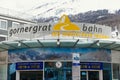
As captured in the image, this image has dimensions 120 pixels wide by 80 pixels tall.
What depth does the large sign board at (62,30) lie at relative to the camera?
25.1 metres

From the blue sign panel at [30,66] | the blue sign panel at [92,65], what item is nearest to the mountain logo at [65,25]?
the blue sign panel at [92,65]

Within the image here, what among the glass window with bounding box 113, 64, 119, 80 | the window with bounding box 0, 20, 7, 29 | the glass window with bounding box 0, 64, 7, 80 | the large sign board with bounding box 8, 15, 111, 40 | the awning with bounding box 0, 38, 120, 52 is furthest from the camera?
the window with bounding box 0, 20, 7, 29

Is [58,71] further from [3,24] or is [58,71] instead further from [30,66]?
[3,24]

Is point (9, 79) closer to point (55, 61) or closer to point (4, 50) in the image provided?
point (4, 50)

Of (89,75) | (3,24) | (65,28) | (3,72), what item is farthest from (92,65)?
(3,24)

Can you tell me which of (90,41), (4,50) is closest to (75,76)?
(90,41)

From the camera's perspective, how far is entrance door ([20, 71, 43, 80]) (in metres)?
25.4

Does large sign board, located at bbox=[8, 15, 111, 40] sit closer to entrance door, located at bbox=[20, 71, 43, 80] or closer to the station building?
the station building

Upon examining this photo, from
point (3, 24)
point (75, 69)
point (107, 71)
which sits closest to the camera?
point (75, 69)

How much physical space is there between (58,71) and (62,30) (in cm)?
324

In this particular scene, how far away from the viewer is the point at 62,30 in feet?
82.3

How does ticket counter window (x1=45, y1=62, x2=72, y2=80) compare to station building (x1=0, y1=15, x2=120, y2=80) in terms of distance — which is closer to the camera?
station building (x1=0, y1=15, x2=120, y2=80)

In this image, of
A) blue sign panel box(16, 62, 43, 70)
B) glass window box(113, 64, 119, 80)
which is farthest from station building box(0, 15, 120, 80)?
glass window box(113, 64, 119, 80)

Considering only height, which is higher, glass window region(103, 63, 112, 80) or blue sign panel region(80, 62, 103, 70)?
blue sign panel region(80, 62, 103, 70)
